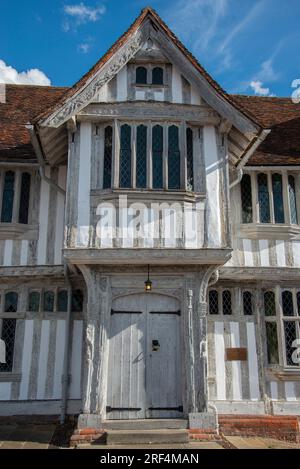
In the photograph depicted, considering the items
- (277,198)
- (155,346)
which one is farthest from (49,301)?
(277,198)

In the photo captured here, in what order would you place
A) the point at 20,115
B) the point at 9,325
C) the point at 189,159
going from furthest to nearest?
1. the point at 20,115
2. the point at 9,325
3. the point at 189,159

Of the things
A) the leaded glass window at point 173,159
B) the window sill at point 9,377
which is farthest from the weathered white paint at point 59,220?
the leaded glass window at point 173,159

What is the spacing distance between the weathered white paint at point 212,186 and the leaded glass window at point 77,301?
12.0 ft

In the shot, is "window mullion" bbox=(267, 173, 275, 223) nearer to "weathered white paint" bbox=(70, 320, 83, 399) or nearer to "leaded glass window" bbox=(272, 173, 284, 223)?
"leaded glass window" bbox=(272, 173, 284, 223)

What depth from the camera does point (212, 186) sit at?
984cm

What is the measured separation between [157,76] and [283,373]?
7.51 meters

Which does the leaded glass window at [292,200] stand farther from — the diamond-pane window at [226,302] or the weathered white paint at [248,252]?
the diamond-pane window at [226,302]

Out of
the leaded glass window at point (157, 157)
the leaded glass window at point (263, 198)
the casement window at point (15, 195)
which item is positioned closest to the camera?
the leaded glass window at point (157, 157)

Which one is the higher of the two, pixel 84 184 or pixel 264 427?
pixel 84 184

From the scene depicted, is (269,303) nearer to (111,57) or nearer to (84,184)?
(84,184)

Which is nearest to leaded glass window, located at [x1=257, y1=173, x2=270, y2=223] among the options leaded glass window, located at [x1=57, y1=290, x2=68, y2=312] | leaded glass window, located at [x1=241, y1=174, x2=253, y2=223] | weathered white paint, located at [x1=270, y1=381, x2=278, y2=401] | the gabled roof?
leaded glass window, located at [x1=241, y1=174, x2=253, y2=223]

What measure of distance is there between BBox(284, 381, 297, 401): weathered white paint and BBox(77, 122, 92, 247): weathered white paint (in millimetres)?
5780

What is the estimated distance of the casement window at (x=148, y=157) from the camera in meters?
9.69
